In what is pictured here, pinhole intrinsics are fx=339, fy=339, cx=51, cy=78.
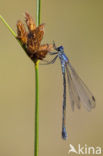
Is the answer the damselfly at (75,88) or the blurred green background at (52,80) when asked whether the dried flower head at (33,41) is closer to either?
the damselfly at (75,88)

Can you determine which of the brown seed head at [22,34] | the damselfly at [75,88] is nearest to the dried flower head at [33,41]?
the brown seed head at [22,34]

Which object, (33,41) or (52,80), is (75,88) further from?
(52,80)

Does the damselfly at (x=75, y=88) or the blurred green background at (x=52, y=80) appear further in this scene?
the blurred green background at (x=52, y=80)

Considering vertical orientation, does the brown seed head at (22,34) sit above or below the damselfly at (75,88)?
above

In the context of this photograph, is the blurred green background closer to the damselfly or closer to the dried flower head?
the damselfly

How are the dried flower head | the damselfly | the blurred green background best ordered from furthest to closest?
the blurred green background < the damselfly < the dried flower head

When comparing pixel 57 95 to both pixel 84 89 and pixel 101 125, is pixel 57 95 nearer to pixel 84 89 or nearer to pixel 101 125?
pixel 101 125

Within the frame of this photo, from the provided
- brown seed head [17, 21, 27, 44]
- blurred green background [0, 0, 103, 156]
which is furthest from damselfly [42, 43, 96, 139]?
blurred green background [0, 0, 103, 156]

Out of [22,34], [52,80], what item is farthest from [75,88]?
[52,80]
